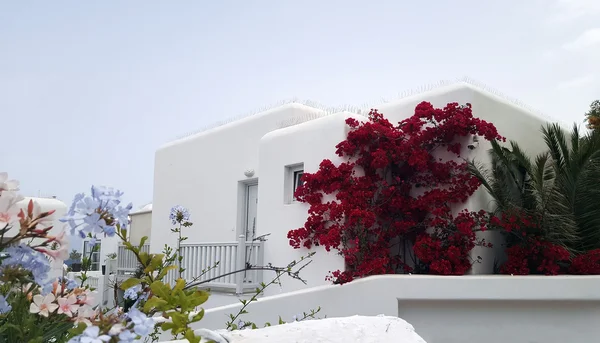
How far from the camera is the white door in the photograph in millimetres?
11391

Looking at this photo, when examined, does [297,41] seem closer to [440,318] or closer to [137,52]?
[137,52]

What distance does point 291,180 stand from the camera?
371 inches

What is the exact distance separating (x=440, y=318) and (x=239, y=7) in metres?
6.10

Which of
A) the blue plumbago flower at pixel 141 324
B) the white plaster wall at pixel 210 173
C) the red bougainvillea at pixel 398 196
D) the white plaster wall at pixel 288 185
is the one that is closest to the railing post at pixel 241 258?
the white plaster wall at pixel 288 185

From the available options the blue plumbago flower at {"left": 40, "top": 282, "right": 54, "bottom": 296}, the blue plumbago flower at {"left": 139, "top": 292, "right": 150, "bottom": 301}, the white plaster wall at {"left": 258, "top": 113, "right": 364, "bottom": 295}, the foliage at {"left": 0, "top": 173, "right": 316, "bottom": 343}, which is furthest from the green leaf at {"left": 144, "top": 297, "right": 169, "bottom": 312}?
the white plaster wall at {"left": 258, "top": 113, "right": 364, "bottom": 295}

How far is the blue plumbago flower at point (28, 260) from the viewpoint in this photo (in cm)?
110

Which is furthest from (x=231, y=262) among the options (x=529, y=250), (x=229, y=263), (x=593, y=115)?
(x=593, y=115)

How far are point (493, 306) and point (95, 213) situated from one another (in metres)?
6.46

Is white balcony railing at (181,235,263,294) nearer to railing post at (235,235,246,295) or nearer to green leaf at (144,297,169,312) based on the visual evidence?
railing post at (235,235,246,295)

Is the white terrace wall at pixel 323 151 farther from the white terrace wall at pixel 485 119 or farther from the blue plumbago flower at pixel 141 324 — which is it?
the blue plumbago flower at pixel 141 324

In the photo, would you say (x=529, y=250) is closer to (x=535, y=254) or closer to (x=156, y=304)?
(x=535, y=254)

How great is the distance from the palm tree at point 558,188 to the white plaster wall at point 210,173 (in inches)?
175

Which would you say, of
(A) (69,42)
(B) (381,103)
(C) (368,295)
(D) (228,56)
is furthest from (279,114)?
(C) (368,295)

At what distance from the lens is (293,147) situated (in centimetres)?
930
